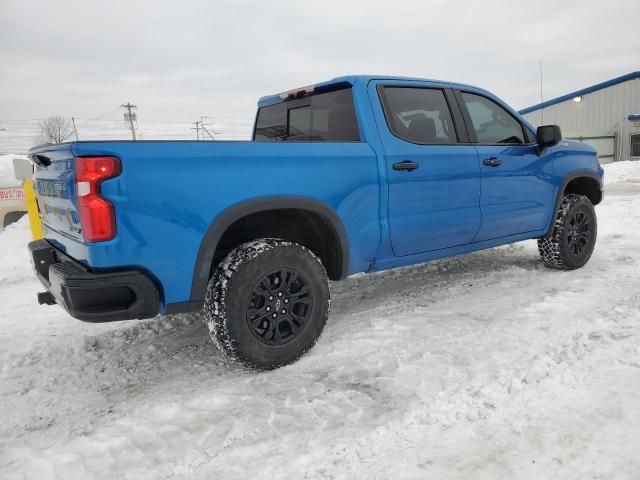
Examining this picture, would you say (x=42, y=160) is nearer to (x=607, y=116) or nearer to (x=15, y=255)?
(x=15, y=255)

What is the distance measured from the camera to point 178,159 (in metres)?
2.47

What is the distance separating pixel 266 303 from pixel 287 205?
601 millimetres

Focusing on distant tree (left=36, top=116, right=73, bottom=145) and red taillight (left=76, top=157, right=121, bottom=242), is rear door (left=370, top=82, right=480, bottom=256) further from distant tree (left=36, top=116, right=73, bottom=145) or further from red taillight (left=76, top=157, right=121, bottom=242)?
distant tree (left=36, top=116, right=73, bottom=145)

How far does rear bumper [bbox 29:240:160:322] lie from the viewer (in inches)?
92.0

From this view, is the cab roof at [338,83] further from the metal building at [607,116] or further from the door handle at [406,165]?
the metal building at [607,116]

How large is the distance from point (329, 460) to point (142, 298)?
48.5 inches

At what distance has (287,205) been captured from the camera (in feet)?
9.33

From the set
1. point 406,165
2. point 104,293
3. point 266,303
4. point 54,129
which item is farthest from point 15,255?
point 54,129

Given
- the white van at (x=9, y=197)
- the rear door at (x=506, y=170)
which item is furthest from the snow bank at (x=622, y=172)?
the white van at (x=9, y=197)

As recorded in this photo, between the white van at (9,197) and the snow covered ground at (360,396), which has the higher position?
the white van at (9,197)

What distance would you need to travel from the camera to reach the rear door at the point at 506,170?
3.99m

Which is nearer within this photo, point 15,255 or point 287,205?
point 287,205

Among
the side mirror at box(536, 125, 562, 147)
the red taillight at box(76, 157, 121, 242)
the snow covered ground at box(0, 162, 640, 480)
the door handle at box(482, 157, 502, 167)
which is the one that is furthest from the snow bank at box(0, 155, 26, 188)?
the side mirror at box(536, 125, 562, 147)

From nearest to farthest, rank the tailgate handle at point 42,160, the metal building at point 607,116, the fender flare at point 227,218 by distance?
the fender flare at point 227,218, the tailgate handle at point 42,160, the metal building at point 607,116
